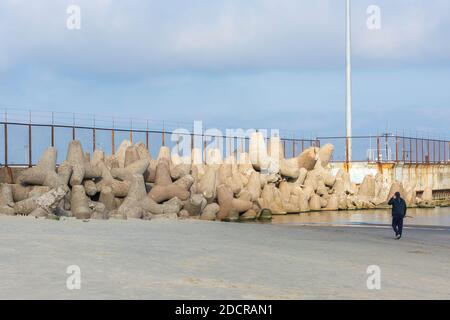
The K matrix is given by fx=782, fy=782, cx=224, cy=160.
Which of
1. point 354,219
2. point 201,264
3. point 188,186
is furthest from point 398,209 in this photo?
point 354,219

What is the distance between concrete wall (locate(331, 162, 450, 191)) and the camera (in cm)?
5800

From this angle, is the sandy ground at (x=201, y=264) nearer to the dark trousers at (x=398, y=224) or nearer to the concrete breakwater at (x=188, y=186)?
the dark trousers at (x=398, y=224)

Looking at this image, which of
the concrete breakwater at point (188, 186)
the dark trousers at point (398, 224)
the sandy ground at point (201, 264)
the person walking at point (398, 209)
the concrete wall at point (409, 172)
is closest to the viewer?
the sandy ground at point (201, 264)

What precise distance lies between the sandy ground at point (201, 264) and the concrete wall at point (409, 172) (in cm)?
3762

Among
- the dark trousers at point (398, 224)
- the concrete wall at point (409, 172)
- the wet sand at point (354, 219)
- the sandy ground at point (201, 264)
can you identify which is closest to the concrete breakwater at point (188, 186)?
the concrete wall at point (409, 172)

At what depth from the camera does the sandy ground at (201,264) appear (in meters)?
10.6

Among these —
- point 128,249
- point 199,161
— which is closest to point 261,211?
point 199,161

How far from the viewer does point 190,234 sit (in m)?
19.2

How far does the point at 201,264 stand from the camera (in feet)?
43.0

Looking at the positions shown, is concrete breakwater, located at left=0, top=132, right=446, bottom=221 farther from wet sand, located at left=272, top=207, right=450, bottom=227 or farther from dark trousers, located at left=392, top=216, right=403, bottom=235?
dark trousers, located at left=392, top=216, right=403, bottom=235

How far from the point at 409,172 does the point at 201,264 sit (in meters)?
50.1

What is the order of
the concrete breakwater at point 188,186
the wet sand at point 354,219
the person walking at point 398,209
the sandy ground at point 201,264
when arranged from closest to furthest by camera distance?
the sandy ground at point 201,264 → the person walking at point 398,209 → the concrete breakwater at point 188,186 → the wet sand at point 354,219
